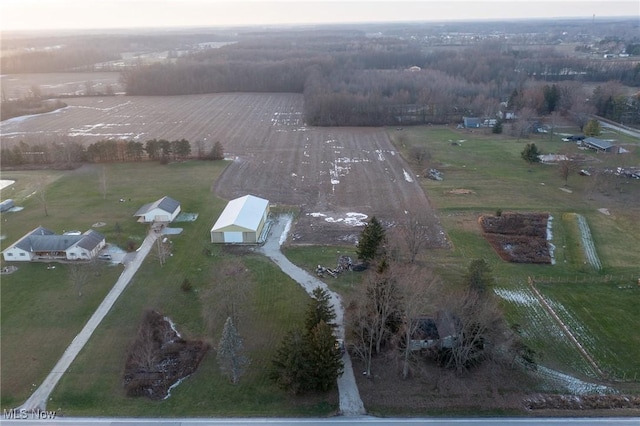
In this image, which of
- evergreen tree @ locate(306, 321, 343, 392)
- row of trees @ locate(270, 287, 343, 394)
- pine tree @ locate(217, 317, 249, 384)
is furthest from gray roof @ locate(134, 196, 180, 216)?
evergreen tree @ locate(306, 321, 343, 392)

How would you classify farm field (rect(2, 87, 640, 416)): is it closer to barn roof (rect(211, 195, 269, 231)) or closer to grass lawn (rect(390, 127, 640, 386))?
grass lawn (rect(390, 127, 640, 386))

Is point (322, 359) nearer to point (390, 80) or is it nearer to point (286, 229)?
point (286, 229)

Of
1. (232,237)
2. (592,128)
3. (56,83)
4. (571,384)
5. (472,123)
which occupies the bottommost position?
(571,384)

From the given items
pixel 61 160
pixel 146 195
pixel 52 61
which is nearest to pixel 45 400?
pixel 146 195

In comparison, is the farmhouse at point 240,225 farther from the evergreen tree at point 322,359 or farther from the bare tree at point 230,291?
the evergreen tree at point 322,359

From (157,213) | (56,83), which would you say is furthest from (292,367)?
(56,83)

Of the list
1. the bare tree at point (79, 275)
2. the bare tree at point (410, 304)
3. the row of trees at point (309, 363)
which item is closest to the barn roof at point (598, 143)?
the bare tree at point (410, 304)
